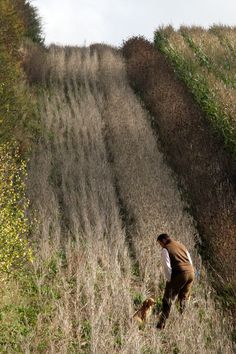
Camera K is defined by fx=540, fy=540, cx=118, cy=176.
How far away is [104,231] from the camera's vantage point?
1193 cm

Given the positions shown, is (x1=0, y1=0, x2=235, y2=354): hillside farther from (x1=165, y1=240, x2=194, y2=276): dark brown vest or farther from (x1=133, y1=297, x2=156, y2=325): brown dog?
(x1=165, y1=240, x2=194, y2=276): dark brown vest

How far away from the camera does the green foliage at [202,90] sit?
16.5m

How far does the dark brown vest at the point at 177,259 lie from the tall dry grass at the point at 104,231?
0.62 m

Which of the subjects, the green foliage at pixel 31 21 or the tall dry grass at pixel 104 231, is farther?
the green foliage at pixel 31 21

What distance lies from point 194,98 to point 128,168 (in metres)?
6.44

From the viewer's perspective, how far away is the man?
8727 millimetres

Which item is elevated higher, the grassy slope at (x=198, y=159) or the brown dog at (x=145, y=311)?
the grassy slope at (x=198, y=159)

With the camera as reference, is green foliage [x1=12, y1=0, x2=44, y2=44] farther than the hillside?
Yes

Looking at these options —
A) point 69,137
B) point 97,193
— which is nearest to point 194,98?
point 69,137

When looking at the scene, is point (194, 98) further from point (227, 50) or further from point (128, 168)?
point (227, 50)

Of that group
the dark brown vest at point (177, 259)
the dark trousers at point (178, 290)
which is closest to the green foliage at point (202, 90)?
the dark brown vest at point (177, 259)

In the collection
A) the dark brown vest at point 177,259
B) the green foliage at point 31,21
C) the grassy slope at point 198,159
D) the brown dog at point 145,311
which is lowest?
the brown dog at point 145,311

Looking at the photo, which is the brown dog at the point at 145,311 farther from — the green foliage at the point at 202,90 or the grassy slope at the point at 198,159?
the green foliage at the point at 202,90

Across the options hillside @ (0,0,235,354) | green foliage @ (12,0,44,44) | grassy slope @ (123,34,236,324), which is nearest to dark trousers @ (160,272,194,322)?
hillside @ (0,0,235,354)
